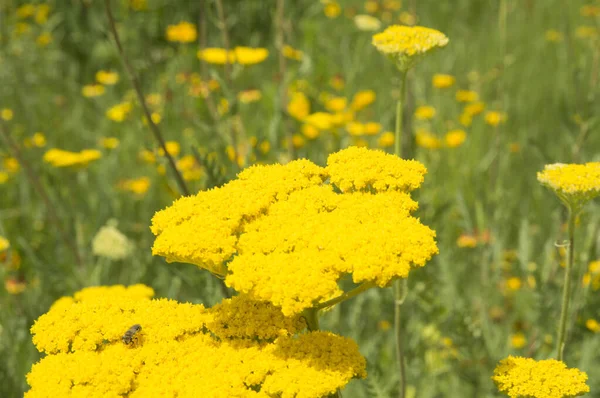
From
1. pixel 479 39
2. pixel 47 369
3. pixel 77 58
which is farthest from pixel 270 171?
pixel 77 58

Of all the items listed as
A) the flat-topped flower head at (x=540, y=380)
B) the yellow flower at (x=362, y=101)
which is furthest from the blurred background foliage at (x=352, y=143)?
the flat-topped flower head at (x=540, y=380)

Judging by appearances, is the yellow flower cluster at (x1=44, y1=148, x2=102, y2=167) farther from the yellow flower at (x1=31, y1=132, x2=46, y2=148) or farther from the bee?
the bee

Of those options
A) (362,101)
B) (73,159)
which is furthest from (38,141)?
(362,101)

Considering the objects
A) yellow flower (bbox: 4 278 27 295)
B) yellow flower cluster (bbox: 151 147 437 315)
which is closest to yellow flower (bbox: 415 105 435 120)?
yellow flower (bbox: 4 278 27 295)

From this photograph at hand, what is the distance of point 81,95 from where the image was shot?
7191 mm

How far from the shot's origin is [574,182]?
2096 mm

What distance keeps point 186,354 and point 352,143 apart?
3.42m

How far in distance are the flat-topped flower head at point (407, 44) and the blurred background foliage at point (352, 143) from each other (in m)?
0.83

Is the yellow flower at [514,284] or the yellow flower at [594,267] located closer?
the yellow flower at [594,267]

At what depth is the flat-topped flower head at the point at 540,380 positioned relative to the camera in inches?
75.2

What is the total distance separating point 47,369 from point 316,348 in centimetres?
73

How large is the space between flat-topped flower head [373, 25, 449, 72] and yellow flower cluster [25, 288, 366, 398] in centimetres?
108

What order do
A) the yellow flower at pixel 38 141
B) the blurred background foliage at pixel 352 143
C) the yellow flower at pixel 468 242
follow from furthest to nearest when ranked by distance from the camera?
the yellow flower at pixel 38 141
the yellow flower at pixel 468 242
the blurred background foliage at pixel 352 143

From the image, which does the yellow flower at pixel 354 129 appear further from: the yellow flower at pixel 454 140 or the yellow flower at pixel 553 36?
the yellow flower at pixel 553 36
